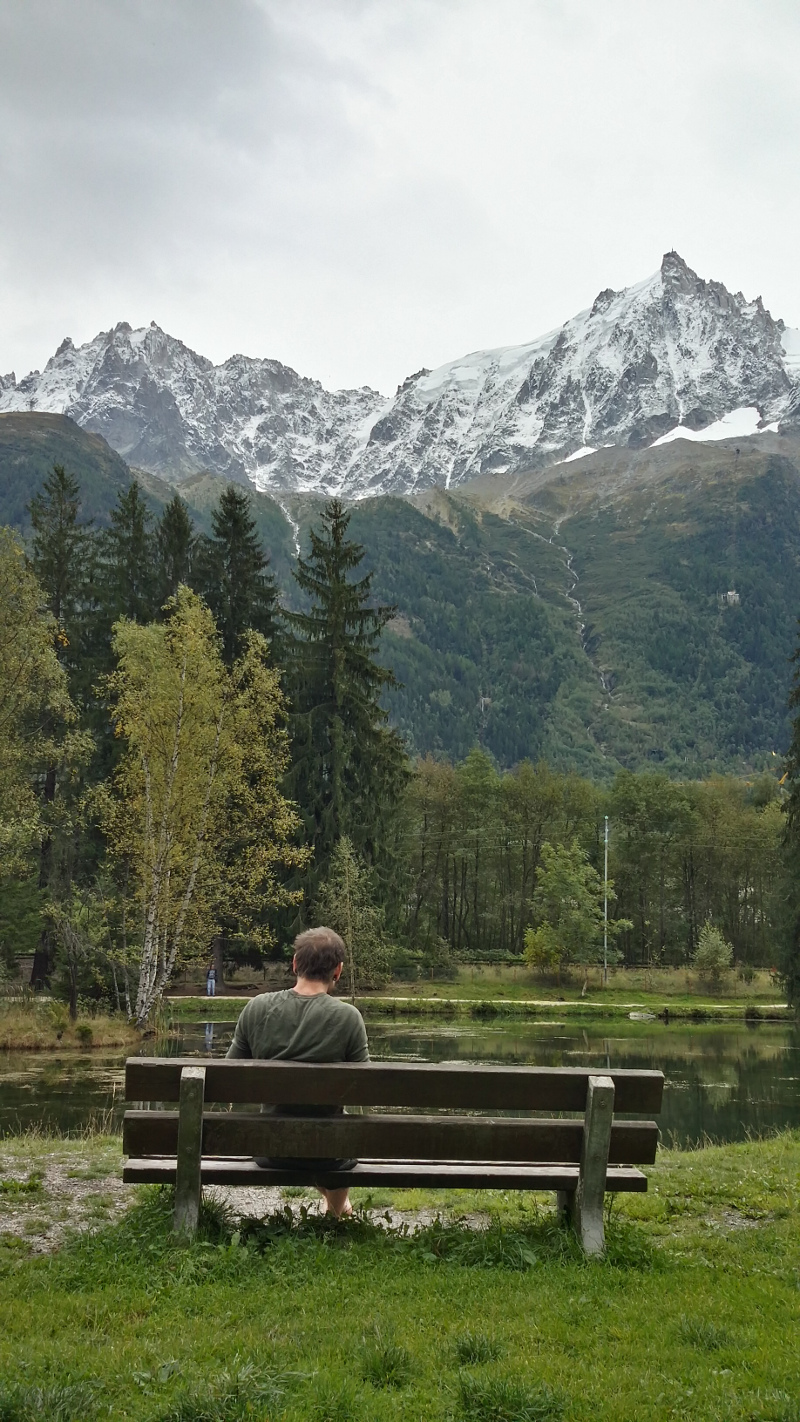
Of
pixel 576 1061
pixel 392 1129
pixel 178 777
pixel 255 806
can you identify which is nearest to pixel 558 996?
pixel 255 806

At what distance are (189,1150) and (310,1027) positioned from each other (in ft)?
3.16

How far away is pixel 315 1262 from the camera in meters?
5.95

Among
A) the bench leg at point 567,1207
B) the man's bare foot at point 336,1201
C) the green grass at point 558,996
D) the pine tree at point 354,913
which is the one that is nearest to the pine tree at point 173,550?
the pine tree at point 354,913

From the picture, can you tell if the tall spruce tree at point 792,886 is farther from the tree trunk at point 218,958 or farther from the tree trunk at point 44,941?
the tree trunk at point 44,941

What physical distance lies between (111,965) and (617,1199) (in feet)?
84.3

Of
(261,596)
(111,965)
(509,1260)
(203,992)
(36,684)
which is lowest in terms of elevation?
(203,992)

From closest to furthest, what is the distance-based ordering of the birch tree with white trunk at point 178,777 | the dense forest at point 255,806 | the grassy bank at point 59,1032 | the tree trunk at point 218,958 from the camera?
the grassy bank at point 59,1032, the birch tree with white trunk at point 178,777, the dense forest at point 255,806, the tree trunk at point 218,958

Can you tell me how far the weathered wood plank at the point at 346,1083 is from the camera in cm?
617

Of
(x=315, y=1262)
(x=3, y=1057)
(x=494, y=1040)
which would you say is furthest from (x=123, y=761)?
(x=315, y=1262)

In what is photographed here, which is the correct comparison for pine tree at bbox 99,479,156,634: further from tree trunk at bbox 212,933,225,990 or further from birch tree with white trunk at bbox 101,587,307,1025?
birch tree with white trunk at bbox 101,587,307,1025

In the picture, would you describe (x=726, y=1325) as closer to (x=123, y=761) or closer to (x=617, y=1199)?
(x=617, y=1199)

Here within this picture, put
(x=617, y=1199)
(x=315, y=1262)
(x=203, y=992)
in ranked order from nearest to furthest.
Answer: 1. (x=315, y=1262)
2. (x=617, y=1199)
3. (x=203, y=992)

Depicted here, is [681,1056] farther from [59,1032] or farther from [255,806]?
[59,1032]

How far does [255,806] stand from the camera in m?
32.3
